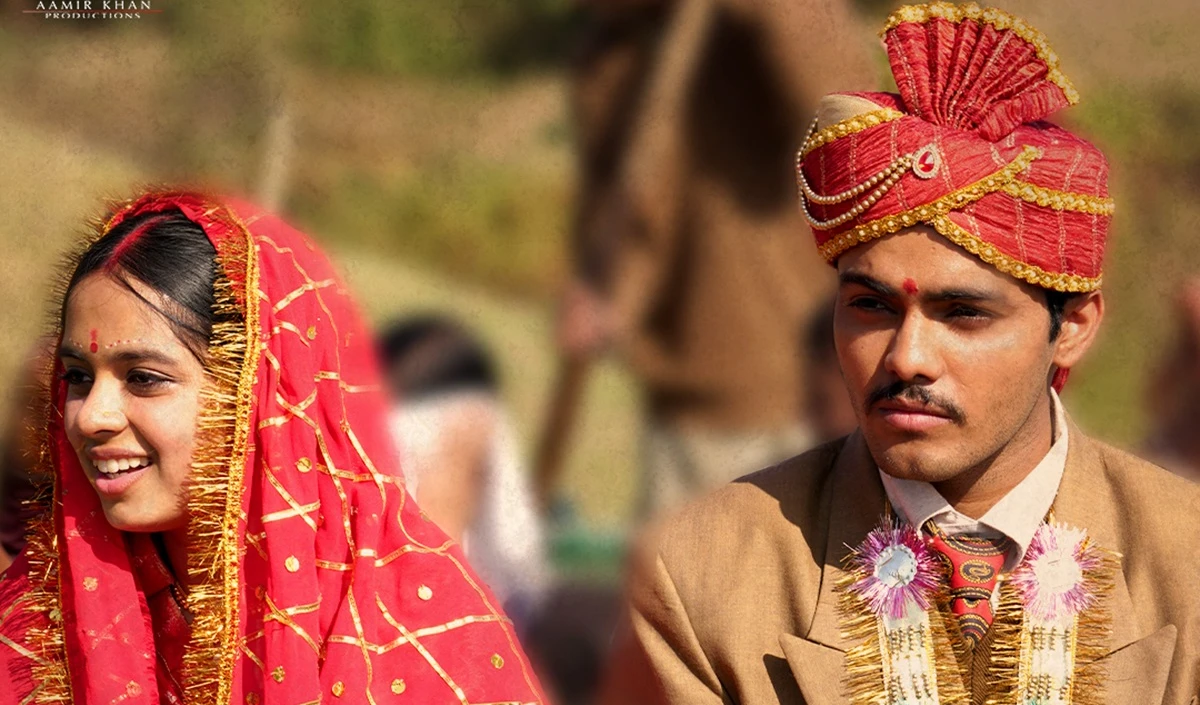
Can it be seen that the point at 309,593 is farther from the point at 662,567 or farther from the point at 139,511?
the point at 662,567

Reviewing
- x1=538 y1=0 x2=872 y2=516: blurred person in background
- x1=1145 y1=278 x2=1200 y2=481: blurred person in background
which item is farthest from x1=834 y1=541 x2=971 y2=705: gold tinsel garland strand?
x1=538 y1=0 x2=872 y2=516: blurred person in background

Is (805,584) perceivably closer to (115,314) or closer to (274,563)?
(274,563)

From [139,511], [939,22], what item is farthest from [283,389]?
[939,22]

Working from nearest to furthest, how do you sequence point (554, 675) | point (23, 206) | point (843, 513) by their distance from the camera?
point (843, 513), point (554, 675), point (23, 206)

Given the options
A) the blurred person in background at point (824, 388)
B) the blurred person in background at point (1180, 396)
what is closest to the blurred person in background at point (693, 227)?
the blurred person in background at point (824, 388)

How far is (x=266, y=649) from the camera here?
352 cm

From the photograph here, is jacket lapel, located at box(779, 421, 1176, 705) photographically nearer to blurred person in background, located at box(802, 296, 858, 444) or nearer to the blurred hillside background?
blurred person in background, located at box(802, 296, 858, 444)

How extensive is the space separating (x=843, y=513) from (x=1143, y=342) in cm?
273

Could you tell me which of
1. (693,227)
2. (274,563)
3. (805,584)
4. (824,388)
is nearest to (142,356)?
Result: (274,563)

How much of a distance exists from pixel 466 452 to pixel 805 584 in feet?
7.33

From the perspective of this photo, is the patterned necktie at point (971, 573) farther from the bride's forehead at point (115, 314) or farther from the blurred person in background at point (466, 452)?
the blurred person in background at point (466, 452)

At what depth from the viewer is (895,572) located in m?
3.66

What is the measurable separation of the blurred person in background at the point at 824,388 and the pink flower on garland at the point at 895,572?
1.53 metres

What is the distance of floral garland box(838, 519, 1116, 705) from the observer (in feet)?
11.7
